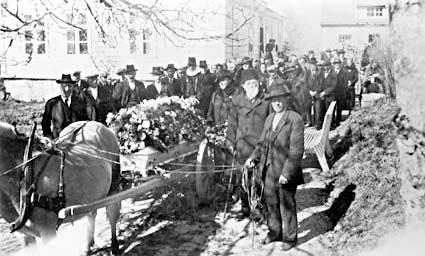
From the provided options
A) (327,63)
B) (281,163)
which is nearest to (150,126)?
(281,163)

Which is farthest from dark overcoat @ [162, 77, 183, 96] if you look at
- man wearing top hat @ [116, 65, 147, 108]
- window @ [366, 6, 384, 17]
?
window @ [366, 6, 384, 17]

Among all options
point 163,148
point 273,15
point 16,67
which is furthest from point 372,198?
point 16,67

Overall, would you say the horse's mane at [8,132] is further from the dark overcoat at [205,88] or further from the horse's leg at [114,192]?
the dark overcoat at [205,88]

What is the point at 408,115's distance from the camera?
169cm

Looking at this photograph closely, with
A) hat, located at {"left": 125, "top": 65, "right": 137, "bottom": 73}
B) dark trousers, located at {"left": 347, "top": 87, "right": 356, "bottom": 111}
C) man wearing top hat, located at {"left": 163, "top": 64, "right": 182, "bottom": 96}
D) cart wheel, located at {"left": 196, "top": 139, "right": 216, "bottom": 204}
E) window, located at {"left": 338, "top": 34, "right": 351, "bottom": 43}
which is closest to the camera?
window, located at {"left": 338, "top": 34, "right": 351, "bottom": 43}

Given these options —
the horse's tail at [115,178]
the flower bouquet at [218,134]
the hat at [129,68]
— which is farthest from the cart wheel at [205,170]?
the hat at [129,68]

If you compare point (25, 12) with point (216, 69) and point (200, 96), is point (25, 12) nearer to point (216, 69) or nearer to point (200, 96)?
point (216, 69)

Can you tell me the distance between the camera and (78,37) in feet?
14.8

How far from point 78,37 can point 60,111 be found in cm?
80

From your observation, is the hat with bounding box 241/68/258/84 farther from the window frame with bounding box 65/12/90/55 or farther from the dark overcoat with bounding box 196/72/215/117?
the dark overcoat with bounding box 196/72/215/117

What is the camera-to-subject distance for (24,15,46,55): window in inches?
166

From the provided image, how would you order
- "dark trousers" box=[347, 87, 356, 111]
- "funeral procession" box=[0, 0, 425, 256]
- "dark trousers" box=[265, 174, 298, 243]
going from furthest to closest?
"dark trousers" box=[347, 87, 356, 111]
"dark trousers" box=[265, 174, 298, 243]
"funeral procession" box=[0, 0, 425, 256]

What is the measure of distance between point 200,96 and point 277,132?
363 centimetres

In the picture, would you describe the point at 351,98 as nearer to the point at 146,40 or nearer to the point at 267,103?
the point at 267,103
